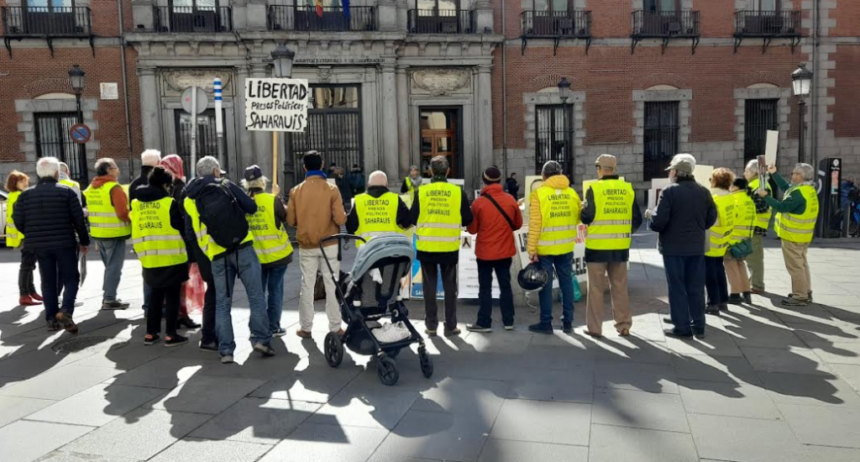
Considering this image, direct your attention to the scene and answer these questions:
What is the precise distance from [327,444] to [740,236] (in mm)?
6031

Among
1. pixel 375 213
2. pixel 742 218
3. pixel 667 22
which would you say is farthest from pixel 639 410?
pixel 667 22

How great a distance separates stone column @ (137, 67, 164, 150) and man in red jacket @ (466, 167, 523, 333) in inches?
640

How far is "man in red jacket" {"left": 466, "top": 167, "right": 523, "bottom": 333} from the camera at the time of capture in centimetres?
711

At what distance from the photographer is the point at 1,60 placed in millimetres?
20453

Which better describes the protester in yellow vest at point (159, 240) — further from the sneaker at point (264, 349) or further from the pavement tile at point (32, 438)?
the pavement tile at point (32, 438)

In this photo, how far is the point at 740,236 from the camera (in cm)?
830

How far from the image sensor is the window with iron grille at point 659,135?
2314cm

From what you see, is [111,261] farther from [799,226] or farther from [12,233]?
[799,226]

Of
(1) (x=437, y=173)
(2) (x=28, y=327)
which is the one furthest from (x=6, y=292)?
(1) (x=437, y=173)

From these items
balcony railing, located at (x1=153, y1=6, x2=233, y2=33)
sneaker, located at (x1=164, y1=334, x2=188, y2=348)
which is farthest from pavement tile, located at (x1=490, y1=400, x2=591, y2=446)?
balcony railing, located at (x1=153, y1=6, x2=233, y2=33)

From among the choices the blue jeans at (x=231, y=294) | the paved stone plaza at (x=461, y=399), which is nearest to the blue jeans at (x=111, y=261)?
the paved stone plaza at (x=461, y=399)

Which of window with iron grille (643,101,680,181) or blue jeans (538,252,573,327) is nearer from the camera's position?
blue jeans (538,252,573,327)

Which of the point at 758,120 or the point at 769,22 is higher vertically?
the point at 769,22

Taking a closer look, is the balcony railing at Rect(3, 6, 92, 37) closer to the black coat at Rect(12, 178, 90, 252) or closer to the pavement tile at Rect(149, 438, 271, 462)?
the black coat at Rect(12, 178, 90, 252)
